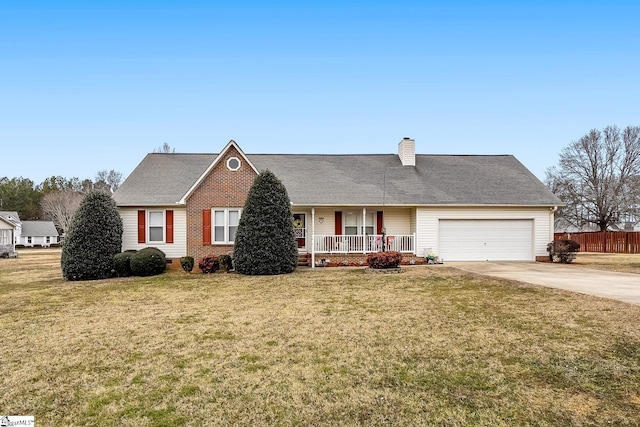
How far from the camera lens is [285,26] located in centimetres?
1928

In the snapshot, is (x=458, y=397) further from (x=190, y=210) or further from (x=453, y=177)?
(x=453, y=177)

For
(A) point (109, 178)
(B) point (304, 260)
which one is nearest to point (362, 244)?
(B) point (304, 260)

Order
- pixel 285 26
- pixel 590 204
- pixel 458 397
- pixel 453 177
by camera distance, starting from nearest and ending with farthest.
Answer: pixel 458 397 → pixel 285 26 → pixel 453 177 → pixel 590 204

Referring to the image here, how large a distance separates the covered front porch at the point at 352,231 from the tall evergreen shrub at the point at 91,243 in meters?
8.56

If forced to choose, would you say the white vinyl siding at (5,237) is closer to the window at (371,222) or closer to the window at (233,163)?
the window at (233,163)

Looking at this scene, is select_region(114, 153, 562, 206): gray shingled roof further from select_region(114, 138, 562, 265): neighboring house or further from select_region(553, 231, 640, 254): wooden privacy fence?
select_region(553, 231, 640, 254): wooden privacy fence

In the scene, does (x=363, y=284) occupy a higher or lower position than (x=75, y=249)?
lower

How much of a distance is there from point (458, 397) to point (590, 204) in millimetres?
44970

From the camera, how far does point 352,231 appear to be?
2042 centimetres

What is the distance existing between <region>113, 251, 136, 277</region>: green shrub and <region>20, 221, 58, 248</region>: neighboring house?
61609 millimetres

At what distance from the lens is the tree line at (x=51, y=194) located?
6800cm

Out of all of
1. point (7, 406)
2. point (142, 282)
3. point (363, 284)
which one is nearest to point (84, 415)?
point (7, 406)

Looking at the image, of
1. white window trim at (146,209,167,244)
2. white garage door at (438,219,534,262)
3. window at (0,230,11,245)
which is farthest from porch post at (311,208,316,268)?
window at (0,230,11,245)

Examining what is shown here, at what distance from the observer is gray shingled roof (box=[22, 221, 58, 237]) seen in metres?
65.2
